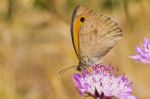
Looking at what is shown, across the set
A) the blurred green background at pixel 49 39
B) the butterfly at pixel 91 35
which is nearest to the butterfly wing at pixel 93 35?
the butterfly at pixel 91 35

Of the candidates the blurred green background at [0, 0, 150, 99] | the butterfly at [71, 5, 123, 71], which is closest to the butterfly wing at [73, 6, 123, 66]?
the butterfly at [71, 5, 123, 71]

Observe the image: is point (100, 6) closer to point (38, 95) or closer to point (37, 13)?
point (37, 13)

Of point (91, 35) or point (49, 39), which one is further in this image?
point (49, 39)

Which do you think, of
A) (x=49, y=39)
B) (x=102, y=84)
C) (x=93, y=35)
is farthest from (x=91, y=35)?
(x=49, y=39)

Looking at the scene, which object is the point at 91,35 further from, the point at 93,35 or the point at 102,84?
the point at 102,84

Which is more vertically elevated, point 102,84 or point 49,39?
point 49,39

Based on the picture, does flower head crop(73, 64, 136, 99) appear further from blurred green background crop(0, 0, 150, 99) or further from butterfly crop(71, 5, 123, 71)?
blurred green background crop(0, 0, 150, 99)

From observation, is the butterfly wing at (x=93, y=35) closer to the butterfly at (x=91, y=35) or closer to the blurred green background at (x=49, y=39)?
the butterfly at (x=91, y=35)
